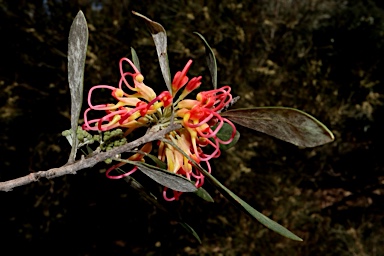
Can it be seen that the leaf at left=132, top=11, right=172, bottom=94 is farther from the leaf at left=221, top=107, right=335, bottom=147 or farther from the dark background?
the dark background

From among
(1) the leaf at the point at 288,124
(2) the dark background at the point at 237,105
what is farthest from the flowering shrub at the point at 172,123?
(2) the dark background at the point at 237,105

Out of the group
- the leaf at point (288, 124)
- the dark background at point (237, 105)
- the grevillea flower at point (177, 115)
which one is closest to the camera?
the leaf at point (288, 124)

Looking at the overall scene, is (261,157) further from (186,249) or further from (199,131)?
(199,131)

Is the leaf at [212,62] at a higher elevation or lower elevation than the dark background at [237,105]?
higher

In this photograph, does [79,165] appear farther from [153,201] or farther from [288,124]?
[288,124]

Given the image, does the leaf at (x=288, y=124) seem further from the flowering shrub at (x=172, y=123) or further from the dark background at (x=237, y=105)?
the dark background at (x=237, y=105)

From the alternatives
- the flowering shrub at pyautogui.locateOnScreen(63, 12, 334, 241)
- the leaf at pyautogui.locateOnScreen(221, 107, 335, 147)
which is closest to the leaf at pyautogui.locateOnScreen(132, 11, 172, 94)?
the flowering shrub at pyautogui.locateOnScreen(63, 12, 334, 241)

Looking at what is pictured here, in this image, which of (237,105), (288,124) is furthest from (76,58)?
(237,105)
